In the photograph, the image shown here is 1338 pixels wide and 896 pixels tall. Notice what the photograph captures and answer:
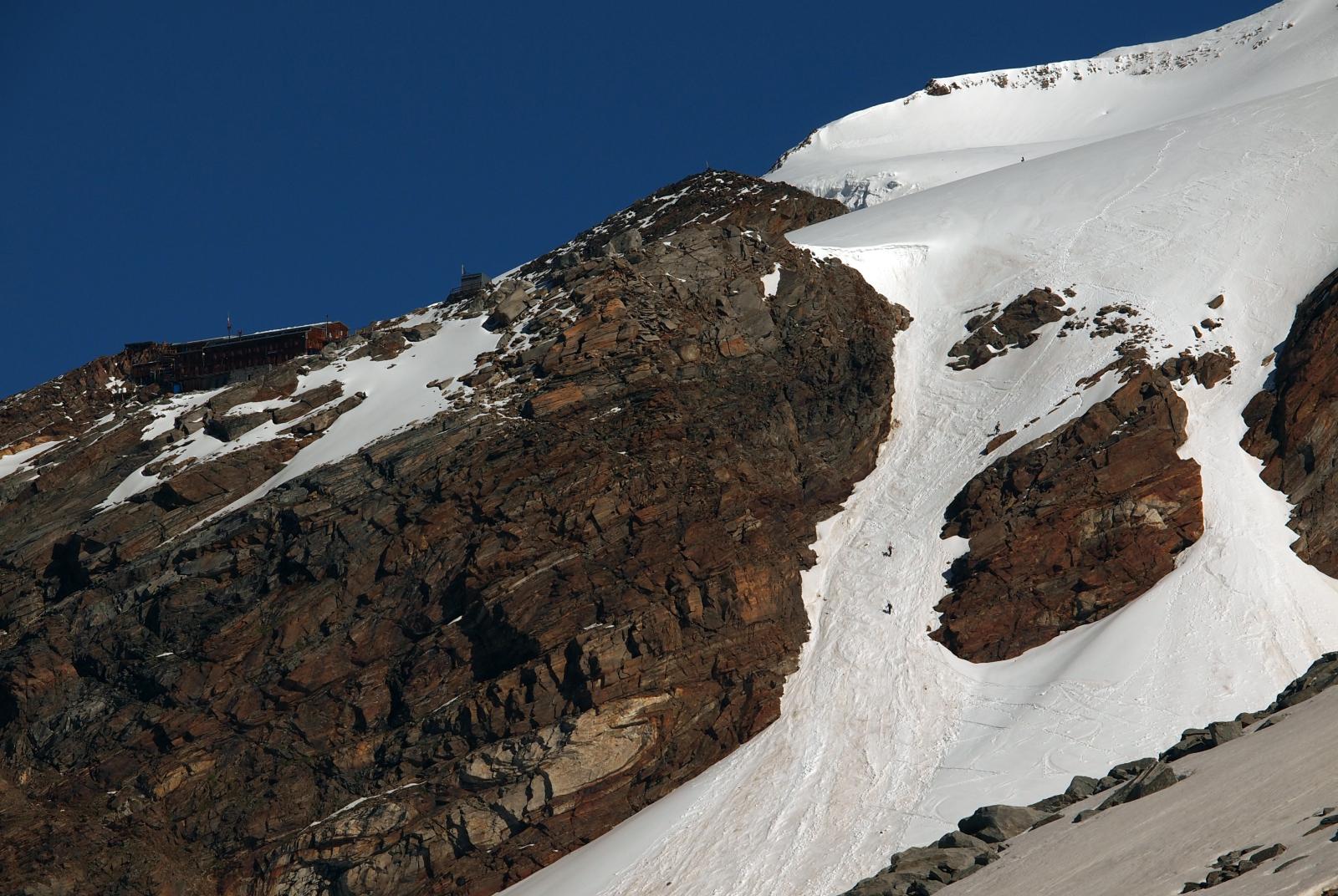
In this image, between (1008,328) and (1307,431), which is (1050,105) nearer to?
(1008,328)

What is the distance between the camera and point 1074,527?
53.8 metres

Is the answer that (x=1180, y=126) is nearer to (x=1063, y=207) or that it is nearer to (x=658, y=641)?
(x=1063, y=207)

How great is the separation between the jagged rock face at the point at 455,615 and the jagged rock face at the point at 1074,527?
5.57 metres

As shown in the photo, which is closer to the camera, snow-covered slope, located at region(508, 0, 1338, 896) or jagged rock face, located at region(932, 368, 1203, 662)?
snow-covered slope, located at region(508, 0, 1338, 896)

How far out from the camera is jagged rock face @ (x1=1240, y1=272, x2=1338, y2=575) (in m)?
52.6

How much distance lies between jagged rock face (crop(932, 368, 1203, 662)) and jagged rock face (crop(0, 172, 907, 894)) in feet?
18.3

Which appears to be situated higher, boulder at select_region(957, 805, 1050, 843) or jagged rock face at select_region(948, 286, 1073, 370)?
jagged rock face at select_region(948, 286, 1073, 370)

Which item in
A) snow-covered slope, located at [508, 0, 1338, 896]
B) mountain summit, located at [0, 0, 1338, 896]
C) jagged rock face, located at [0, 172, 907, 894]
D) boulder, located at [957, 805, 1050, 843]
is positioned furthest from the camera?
jagged rock face, located at [0, 172, 907, 894]

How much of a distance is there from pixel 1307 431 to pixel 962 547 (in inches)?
455

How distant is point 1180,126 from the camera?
80.6 m

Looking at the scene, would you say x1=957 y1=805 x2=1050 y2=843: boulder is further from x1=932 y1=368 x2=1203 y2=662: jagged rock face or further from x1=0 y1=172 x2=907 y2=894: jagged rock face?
x1=932 y1=368 x2=1203 y2=662: jagged rock face

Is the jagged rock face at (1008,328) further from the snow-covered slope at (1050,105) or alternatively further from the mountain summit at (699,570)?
the snow-covered slope at (1050,105)

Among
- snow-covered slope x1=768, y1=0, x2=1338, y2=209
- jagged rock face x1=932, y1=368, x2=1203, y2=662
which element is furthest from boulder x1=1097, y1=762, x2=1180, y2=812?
snow-covered slope x1=768, y1=0, x2=1338, y2=209

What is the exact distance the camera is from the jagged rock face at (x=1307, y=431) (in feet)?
173
